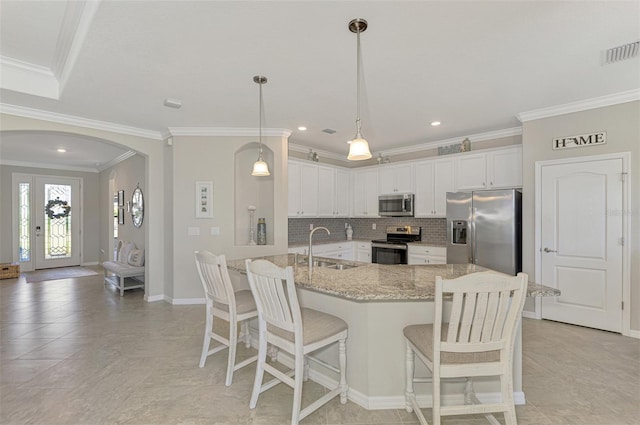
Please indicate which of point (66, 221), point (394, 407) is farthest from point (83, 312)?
point (66, 221)

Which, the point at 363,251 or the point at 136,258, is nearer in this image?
the point at 136,258

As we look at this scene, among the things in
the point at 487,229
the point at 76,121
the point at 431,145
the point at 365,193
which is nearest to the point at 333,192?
the point at 365,193

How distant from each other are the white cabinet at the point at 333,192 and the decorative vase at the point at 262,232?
49.5 inches

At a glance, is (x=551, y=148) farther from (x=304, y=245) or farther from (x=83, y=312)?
(x=83, y=312)

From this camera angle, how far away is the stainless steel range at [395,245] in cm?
527

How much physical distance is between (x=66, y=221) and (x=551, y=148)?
1040cm

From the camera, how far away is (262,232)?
4781 millimetres

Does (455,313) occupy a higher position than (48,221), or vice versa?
(48,221)

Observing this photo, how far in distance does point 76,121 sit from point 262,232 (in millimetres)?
2841

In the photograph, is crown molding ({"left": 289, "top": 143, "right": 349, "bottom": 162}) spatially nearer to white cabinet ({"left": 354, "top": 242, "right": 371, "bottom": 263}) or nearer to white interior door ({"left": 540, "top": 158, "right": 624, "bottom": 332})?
white cabinet ({"left": 354, "top": 242, "right": 371, "bottom": 263})

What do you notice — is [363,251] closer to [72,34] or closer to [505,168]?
[505,168]

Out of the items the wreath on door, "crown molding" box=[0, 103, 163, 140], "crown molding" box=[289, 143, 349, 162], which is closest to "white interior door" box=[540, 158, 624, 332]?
"crown molding" box=[289, 143, 349, 162]

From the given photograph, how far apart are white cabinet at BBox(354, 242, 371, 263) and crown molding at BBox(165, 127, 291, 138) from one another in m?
2.56

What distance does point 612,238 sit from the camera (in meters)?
3.42
